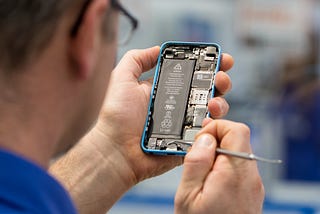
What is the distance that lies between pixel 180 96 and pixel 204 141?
26cm

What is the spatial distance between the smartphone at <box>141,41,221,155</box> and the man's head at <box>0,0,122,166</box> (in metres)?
0.40

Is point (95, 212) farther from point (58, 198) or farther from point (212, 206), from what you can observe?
point (58, 198)

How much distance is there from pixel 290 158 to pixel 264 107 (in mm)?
328

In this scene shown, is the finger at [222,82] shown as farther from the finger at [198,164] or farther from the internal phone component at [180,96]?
the finger at [198,164]

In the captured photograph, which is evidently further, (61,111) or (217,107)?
(217,107)

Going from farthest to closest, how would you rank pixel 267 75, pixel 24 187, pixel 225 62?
pixel 267 75
pixel 225 62
pixel 24 187

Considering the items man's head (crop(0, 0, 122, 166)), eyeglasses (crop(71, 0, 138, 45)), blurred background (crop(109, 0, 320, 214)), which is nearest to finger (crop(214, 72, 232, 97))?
eyeglasses (crop(71, 0, 138, 45))

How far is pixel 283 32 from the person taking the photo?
5422 mm

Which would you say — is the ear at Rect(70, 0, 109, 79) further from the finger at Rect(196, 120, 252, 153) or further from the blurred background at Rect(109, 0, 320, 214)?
the blurred background at Rect(109, 0, 320, 214)

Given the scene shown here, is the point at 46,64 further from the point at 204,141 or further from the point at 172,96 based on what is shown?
the point at 172,96

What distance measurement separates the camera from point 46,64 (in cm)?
70

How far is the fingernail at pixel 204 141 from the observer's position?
946 mm

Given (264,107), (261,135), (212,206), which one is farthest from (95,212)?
(264,107)

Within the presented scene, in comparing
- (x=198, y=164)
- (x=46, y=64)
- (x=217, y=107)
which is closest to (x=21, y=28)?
(x=46, y=64)
